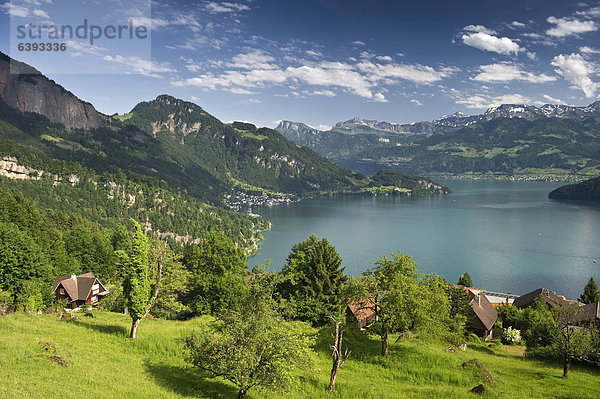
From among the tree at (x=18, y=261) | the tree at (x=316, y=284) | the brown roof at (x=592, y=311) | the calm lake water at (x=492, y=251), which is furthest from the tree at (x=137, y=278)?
the calm lake water at (x=492, y=251)

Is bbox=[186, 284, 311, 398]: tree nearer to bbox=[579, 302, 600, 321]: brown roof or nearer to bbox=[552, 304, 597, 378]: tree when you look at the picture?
bbox=[552, 304, 597, 378]: tree

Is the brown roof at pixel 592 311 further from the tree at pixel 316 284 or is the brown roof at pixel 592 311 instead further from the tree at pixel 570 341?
the tree at pixel 316 284

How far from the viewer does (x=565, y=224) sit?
198500mm

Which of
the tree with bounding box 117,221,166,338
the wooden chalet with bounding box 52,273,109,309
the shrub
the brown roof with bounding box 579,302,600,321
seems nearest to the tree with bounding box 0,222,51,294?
the wooden chalet with bounding box 52,273,109,309

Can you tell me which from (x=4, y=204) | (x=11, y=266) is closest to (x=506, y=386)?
(x=11, y=266)

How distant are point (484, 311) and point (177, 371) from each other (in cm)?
5368

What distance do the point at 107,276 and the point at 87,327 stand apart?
50.4 m

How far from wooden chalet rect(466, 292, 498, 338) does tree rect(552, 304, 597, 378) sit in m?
23.3

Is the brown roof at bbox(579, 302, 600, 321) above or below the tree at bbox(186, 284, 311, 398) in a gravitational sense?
below

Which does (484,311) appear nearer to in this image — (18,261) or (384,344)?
(384,344)

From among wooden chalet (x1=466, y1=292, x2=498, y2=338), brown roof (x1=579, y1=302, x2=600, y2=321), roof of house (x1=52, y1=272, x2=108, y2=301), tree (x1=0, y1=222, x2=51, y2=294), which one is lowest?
wooden chalet (x1=466, y1=292, x2=498, y2=338)

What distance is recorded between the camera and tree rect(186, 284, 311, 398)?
19234 mm

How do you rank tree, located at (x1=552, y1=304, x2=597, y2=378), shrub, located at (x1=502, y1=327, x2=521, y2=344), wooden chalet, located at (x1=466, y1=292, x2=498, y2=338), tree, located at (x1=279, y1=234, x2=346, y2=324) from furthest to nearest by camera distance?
wooden chalet, located at (x1=466, y1=292, x2=498, y2=338) → shrub, located at (x1=502, y1=327, x2=521, y2=344) → tree, located at (x1=279, y1=234, x2=346, y2=324) → tree, located at (x1=552, y1=304, x2=597, y2=378)

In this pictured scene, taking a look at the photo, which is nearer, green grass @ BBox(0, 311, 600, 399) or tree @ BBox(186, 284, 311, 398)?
tree @ BBox(186, 284, 311, 398)
